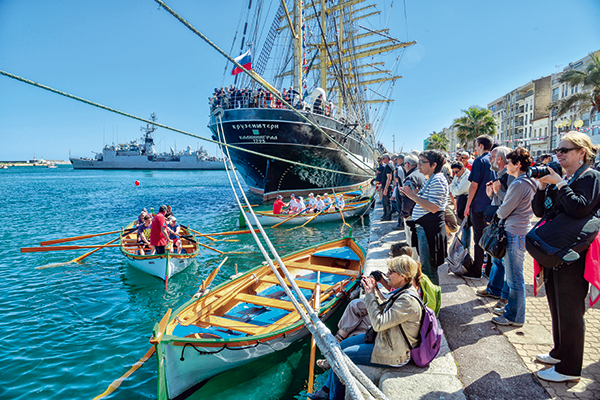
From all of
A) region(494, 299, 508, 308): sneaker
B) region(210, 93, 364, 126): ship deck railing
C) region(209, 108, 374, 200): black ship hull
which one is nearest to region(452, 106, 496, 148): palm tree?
region(209, 108, 374, 200): black ship hull

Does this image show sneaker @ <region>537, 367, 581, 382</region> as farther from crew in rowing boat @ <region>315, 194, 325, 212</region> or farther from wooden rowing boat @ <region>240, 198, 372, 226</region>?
crew in rowing boat @ <region>315, 194, 325, 212</region>

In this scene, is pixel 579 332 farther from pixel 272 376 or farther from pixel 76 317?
pixel 76 317

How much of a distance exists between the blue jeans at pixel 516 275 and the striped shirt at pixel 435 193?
0.77 metres

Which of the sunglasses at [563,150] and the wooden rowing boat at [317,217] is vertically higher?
the sunglasses at [563,150]

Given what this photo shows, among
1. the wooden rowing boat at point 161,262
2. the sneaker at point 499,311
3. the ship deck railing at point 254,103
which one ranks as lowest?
the wooden rowing boat at point 161,262

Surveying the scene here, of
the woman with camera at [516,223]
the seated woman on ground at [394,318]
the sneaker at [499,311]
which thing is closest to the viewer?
the seated woman on ground at [394,318]

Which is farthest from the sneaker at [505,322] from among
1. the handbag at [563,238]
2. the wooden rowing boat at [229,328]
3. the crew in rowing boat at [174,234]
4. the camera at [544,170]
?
the crew in rowing boat at [174,234]

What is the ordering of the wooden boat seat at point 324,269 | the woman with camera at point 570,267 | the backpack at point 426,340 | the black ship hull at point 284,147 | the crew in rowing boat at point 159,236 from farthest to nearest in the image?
the black ship hull at point 284,147, the crew in rowing boat at point 159,236, the wooden boat seat at point 324,269, the backpack at point 426,340, the woman with camera at point 570,267

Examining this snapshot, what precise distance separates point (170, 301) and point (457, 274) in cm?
677

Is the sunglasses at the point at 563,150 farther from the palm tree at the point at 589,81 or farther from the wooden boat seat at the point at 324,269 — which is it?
the palm tree at the point at 589,81

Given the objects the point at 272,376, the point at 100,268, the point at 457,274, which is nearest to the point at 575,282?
the point at 457,274

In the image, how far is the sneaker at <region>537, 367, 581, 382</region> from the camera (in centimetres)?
263

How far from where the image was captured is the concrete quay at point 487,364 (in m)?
2.66

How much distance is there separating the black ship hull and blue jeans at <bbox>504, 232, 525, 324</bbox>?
50.1 ft
